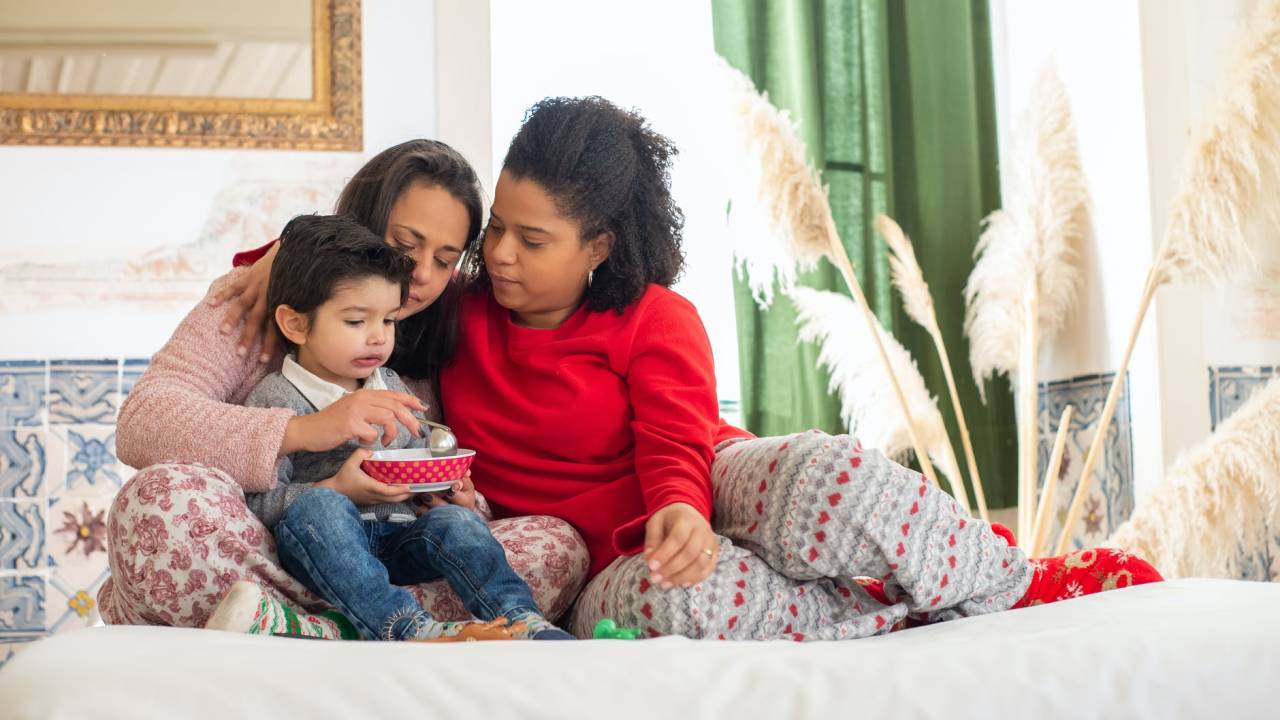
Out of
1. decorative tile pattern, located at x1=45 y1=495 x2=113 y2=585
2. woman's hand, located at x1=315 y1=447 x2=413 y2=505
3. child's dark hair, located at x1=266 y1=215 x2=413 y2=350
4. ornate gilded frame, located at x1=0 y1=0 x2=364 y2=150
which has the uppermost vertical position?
ornate gilded frame, located at x1=0 y1=0 x2=364 y2=150

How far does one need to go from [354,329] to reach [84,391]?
1394mm

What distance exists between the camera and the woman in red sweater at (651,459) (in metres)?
1.20

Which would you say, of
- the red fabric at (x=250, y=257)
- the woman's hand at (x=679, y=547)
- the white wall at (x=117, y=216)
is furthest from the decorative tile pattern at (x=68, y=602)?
the woman's hand at (x=679, y=547)

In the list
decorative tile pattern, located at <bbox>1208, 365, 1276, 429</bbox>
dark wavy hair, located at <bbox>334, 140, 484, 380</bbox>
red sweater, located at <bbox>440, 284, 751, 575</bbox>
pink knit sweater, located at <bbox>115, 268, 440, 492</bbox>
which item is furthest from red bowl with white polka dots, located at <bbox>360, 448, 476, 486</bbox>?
decorative tile pattern, located at <bbox>1208, 365, 1276, 429</bbox>

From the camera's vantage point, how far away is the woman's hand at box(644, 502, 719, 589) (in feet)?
3.95

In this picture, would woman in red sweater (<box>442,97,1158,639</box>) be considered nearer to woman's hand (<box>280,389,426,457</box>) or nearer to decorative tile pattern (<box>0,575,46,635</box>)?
woman's hand (<box>280,389,426,457</box>)

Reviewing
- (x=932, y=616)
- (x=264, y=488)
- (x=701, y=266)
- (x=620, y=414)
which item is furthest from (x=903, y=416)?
(x=264, y=488)

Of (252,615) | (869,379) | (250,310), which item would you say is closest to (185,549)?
(252,615)

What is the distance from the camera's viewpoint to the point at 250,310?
1558 millimetres

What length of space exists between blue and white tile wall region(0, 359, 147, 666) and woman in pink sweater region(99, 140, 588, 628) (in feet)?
3.75

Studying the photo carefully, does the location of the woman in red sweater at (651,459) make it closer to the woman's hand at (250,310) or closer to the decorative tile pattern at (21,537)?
the woman's hand at (250,310)

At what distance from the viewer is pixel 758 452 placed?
1.34 m

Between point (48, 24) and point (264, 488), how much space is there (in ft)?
5.85

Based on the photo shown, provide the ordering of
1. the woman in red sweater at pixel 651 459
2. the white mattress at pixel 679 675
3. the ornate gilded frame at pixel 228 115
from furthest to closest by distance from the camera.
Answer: the ornate gilded frame at pixel 228 115
the woman in red sweater at pixel 651 459
the white mattress at pixel 679 675
